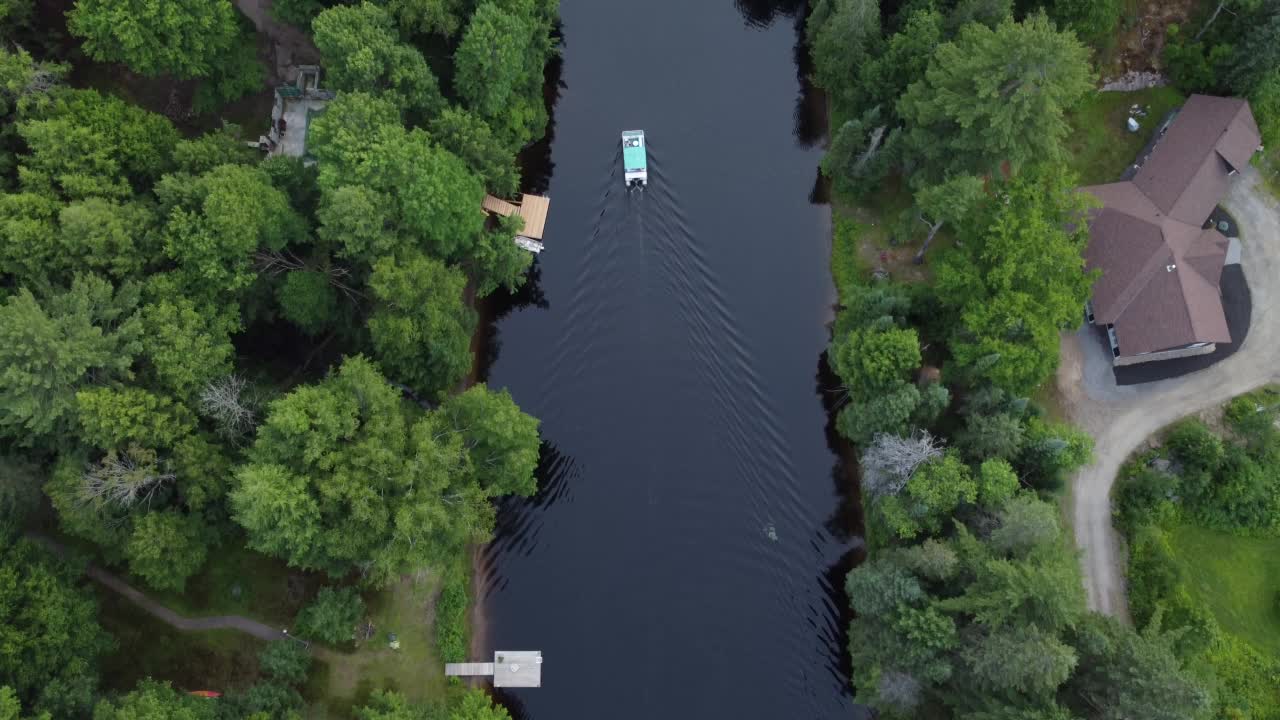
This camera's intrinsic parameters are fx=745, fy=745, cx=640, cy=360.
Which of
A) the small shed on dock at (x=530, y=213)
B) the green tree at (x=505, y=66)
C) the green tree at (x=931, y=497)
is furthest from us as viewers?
the small shed on dock at (x=530, y=213)

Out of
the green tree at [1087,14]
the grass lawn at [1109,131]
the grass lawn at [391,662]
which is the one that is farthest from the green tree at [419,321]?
the grass lawn at [1109,131]

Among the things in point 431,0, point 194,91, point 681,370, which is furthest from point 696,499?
point 194,91

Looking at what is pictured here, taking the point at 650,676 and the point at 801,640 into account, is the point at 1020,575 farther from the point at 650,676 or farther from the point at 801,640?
the point at 650,676

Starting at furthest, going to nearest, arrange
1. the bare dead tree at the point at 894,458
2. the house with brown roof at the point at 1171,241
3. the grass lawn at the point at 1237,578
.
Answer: the house with brown roof at the point at 1171,241, the grass lawn at the point at 1237,578, the bare dead tree at the point at 894,458

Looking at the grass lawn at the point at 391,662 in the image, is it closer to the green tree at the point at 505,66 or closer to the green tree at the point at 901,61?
the green tree at the point at 505,66

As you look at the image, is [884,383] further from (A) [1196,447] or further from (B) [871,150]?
(A) [1196,447]

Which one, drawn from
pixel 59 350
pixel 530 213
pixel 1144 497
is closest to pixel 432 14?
pixel 530 213

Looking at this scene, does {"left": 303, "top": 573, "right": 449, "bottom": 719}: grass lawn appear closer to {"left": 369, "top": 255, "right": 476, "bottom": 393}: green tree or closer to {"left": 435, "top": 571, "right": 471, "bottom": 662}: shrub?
{"left": 435, "top": 571, "right": 471, "bottom": 662}: shrub

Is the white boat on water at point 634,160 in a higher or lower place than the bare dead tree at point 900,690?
higher
